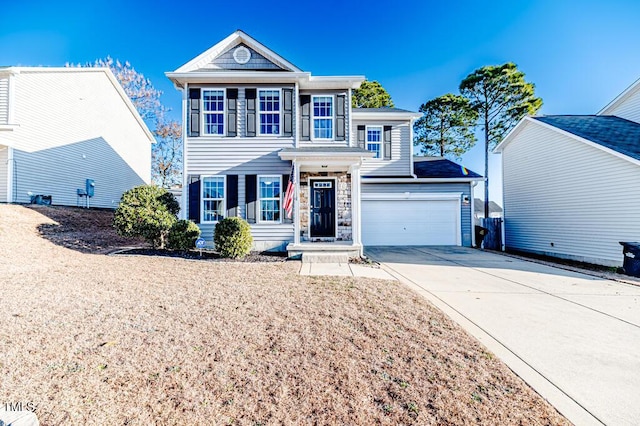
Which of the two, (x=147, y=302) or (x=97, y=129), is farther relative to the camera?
(x=97, y=129)

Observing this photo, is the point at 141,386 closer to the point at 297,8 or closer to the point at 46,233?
the point at 46,233

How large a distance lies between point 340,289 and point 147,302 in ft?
10.1

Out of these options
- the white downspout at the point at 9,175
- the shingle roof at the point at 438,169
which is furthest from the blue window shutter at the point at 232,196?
the white downspout at the point at 9,175

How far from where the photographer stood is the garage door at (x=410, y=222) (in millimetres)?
12945

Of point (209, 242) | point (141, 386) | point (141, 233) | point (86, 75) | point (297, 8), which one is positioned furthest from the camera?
point (86, 75)

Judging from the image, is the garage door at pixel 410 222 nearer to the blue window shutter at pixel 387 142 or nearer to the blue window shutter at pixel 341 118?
the blue window shutter at pixel 387 142

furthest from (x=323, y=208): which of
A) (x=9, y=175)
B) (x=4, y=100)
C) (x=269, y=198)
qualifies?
(x=4, y=100)

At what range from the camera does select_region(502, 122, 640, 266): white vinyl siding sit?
331 inches

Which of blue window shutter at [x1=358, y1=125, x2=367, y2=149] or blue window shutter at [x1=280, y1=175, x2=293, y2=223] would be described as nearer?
blue window shutter at [x1=280, y1=175, x2=293, y2=223]

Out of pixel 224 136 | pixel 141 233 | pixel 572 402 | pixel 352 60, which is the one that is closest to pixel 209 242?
pixel 141 233

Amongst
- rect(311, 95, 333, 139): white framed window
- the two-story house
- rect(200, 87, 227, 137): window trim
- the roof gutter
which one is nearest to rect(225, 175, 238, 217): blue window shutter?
the two-story house

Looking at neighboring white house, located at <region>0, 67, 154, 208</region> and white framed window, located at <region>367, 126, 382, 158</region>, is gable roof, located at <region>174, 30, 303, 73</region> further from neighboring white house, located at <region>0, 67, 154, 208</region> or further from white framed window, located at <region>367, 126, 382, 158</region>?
neighboring white house, located at <region>0, 67, 154, 208</region>

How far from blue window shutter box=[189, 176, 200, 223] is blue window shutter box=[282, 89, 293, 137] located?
330 cm

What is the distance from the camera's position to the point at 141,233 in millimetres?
8250
